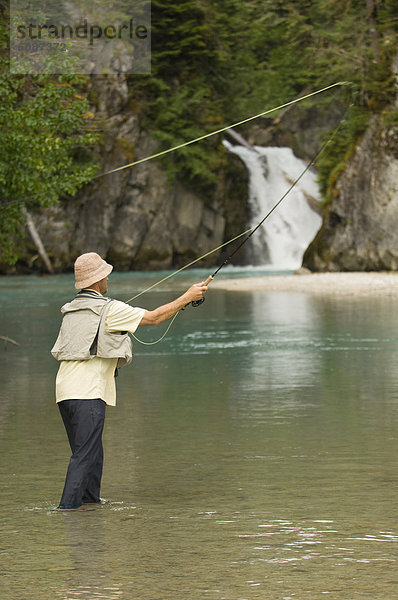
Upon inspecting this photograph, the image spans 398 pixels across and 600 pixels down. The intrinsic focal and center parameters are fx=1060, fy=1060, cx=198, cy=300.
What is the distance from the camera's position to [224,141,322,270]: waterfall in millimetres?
56250

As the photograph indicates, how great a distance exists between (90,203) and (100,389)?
46.5 meters

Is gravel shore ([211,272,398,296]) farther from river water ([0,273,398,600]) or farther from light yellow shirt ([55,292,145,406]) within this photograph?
light yellow shirt ([55,292,145,406])

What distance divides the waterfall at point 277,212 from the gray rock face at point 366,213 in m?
11.1

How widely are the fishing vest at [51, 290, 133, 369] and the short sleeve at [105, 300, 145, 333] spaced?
0.13 ft

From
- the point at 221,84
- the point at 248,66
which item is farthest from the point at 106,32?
the point at 248,66

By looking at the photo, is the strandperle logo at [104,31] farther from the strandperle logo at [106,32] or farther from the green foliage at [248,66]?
the green foliage at [248,66]

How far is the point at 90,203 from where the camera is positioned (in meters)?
52.5

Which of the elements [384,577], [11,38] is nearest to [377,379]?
[384,577]

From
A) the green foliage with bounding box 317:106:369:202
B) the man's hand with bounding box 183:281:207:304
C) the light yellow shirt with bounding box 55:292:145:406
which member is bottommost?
the light yellow shirt with bounding box 55:292:145:406

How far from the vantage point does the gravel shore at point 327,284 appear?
110 feet

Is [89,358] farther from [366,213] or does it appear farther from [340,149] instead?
[340,149]

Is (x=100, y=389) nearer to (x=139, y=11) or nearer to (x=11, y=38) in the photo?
(x=11, y=38)

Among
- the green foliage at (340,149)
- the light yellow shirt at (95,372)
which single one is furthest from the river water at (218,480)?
the green foliage at (340,149)

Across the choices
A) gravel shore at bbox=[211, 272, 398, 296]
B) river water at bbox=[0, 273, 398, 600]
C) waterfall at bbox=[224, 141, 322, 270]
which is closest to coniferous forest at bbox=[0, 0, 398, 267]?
waterfall at bbox=[224, 141, 322, 270]
